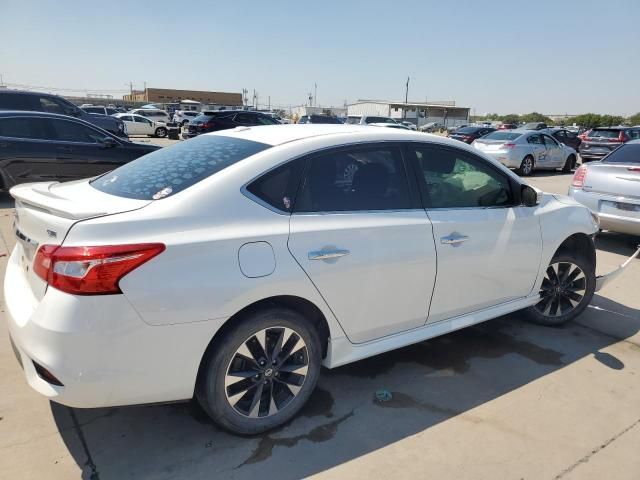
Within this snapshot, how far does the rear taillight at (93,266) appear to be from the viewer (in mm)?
2078

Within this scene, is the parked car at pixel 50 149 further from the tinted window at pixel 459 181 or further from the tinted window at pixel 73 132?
the tinted window at pixel 459 181

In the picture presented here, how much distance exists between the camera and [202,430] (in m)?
2.72

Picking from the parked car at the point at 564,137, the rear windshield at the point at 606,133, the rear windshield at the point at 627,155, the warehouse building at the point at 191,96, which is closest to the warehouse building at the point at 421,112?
the warehouse building at the point at 191,96

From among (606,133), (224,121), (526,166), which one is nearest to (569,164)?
(526,166)

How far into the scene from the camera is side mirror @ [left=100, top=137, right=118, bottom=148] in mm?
8544

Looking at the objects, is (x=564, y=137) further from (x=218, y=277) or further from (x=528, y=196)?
(x=218, y=277)

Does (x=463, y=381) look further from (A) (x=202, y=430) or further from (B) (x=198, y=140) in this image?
(B) (x=198, y=140)

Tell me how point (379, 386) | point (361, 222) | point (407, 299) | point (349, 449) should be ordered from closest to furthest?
point (349, 449) → point (361, 222) → point (407, 299) → point (379, 386)

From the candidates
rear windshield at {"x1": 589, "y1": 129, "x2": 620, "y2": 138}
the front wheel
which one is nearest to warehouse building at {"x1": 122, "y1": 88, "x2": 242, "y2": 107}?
rear windshield at {"x1": 589, "y1": 129, "x2": 620, "y2": 138}

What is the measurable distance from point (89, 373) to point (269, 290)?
873 millimetres

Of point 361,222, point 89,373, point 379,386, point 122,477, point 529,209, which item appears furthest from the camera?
point 529,209

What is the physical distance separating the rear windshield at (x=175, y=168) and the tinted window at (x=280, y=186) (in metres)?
0.20

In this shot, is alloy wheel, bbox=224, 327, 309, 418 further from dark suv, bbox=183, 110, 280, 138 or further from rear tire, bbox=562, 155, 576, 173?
dark suv, bbox=183, 110, 280, 138

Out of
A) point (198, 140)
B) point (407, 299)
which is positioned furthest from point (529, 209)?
point (198, 140)
